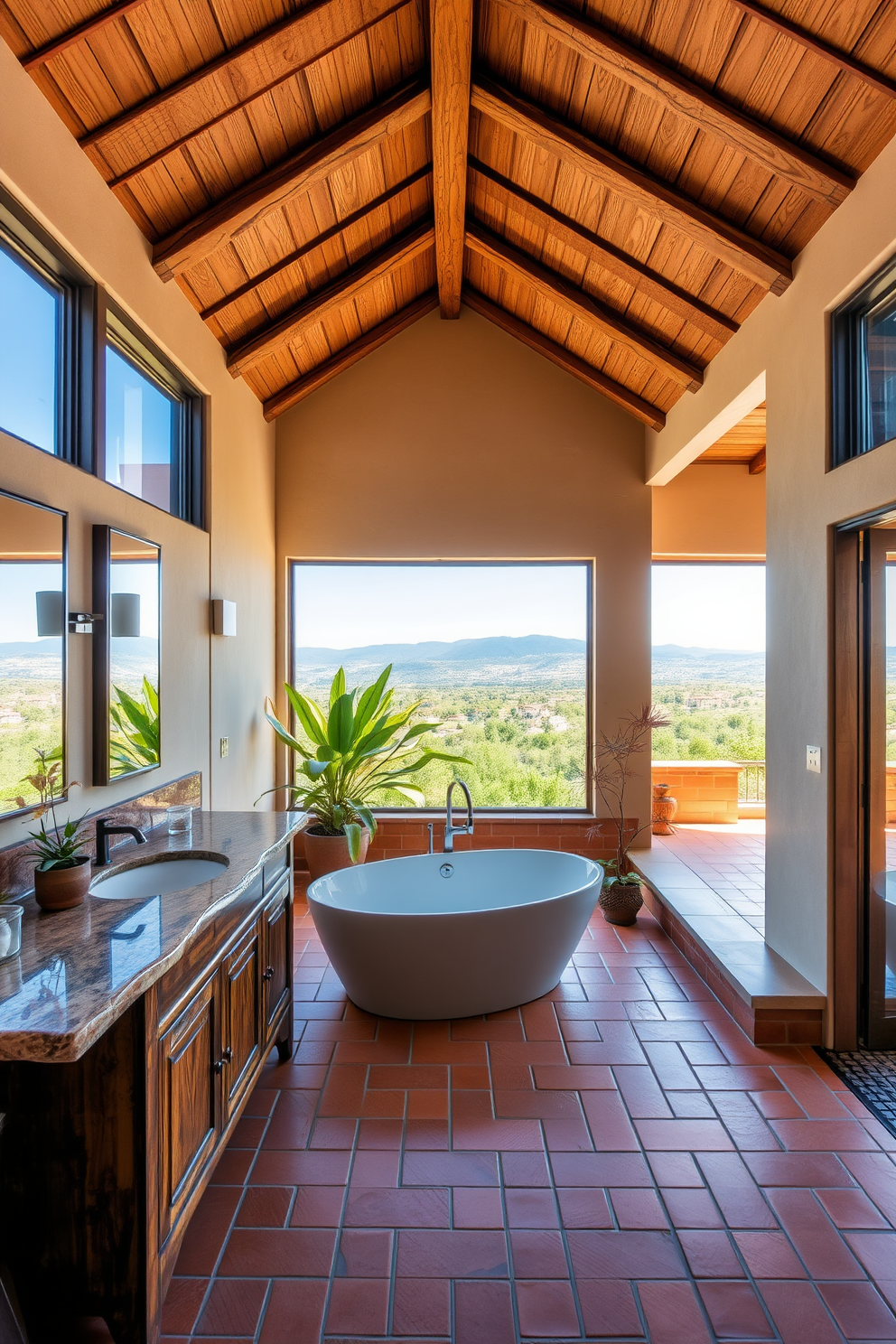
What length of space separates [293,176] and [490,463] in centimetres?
235

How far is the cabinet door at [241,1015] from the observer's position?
2.09 meters

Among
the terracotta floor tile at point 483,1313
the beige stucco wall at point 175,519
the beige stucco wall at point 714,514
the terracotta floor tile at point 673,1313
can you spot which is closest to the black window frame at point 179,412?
the beige stucco wall at point 175,519

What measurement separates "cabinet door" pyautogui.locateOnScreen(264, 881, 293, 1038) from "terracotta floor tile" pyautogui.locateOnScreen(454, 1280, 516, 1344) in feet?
3.34

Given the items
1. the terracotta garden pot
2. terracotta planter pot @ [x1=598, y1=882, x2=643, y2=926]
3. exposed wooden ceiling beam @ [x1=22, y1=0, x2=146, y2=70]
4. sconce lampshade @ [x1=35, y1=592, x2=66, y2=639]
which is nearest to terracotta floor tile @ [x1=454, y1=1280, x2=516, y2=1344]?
sconce lampshade @ [x1=35, y1=592, x2=66, y2=639]

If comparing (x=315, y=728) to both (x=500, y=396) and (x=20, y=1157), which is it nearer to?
(x=500, y=396)

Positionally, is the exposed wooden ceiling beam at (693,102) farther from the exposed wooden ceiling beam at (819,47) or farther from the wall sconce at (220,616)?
the wall sconce at (220,616)

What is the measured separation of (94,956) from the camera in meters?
1.54

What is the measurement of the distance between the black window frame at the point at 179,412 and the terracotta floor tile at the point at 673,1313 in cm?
299

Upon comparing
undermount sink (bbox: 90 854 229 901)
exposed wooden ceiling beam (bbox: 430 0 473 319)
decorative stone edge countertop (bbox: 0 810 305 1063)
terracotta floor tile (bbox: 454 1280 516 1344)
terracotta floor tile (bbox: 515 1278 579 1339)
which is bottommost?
terracotta floor tile (bbox: 454 1280 516 1344)

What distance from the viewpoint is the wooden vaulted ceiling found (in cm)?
240

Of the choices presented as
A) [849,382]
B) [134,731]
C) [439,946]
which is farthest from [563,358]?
[439,946]

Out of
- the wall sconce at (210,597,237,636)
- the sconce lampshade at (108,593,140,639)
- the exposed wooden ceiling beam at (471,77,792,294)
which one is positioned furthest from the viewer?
the wall sconce at (210,597,237,636)

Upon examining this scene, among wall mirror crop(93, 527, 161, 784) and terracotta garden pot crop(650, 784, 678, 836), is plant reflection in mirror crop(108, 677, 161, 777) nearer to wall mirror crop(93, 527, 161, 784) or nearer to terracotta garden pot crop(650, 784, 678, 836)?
wall mirror crop(93, 527, 161, 784)

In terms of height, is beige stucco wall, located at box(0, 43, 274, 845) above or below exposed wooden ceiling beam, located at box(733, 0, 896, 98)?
below
